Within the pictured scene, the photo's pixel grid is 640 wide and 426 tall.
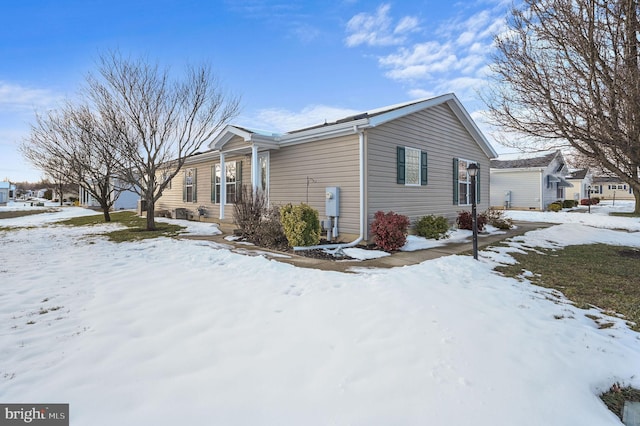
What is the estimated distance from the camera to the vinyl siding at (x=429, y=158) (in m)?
8.39

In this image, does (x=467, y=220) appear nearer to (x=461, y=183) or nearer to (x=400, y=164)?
(x=461, y=183)

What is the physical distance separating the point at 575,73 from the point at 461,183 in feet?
19.5

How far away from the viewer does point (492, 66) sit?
7.86 metres

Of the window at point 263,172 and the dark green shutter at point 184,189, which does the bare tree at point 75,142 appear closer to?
the dark green shutter at point 184,189

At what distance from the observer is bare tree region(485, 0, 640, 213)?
5.96 metres

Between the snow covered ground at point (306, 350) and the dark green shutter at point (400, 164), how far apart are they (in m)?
4.45

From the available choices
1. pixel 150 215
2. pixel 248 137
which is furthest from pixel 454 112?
pixel 150 215

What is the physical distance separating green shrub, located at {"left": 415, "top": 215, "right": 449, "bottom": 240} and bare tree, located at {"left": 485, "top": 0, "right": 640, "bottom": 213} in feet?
10.8

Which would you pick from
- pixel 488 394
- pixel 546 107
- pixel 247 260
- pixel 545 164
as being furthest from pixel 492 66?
pixel 545 164

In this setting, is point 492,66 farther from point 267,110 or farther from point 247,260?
point 267,110

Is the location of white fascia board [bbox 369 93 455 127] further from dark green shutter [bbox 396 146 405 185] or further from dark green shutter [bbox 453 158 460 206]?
dark green shutter [bbox 453 158 460 206]

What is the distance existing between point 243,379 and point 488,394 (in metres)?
1.88

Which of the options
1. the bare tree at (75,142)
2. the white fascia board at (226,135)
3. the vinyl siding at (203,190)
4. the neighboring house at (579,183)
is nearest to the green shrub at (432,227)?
the white fascia board at (226,135)

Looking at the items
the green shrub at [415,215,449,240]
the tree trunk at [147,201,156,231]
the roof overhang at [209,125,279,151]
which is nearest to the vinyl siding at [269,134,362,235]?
the roof overhang at [209,125,279,151]
